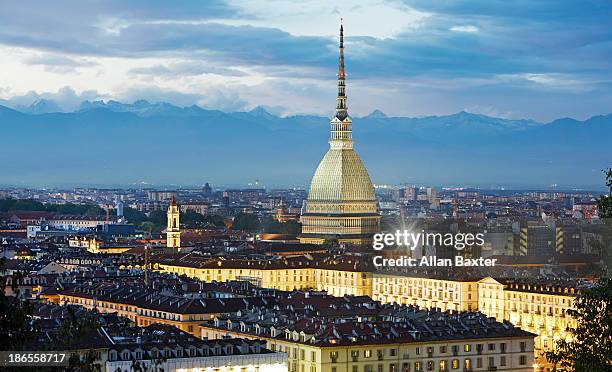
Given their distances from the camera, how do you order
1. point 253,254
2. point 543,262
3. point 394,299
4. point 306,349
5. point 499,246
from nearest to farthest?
point 306,349 → point 394,299 → point 543,262 → point 253,254 → point 499,246

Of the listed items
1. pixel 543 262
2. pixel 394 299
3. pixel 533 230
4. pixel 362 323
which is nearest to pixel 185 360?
pixel 362 323

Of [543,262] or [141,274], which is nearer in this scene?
[141,274]

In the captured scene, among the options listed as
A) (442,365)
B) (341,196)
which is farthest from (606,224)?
(341,196)

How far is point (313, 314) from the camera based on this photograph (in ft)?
205

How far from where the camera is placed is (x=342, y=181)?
145250mm

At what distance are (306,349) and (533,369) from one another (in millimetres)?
8944

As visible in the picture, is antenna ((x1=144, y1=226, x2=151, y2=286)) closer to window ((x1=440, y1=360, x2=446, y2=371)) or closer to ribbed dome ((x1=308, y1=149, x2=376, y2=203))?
ribbed dome ((x1=308, y1=149, x2=376, y2=203))

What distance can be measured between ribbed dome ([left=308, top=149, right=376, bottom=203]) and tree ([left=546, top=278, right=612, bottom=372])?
115m

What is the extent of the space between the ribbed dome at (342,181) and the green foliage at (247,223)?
22950 millimetres

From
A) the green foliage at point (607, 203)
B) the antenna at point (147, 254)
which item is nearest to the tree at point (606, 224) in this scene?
the green foliage at point (607, 203)

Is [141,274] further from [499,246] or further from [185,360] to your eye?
[185,360]

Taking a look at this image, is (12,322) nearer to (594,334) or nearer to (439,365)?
(594,334)

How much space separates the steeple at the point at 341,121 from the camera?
147125 millimetres

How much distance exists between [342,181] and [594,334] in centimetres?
11673
